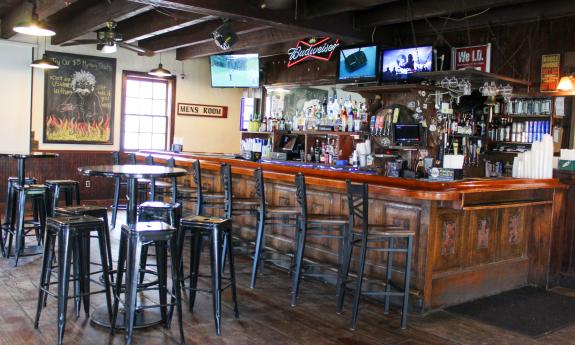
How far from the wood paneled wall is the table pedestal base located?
5425mm

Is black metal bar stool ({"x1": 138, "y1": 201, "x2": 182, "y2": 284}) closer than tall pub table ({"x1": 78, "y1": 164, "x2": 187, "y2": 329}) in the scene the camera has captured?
No

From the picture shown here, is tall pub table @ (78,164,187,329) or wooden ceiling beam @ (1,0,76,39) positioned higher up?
wooden ceiling beam @ (1,0,76,39)

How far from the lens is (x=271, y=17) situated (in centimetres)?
631

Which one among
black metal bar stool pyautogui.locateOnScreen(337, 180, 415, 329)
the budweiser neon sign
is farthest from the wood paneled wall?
black metal bar stool pyautogui.locateOnScreen(337, 180, 415, 329)

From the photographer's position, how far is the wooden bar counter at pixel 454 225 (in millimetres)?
4285

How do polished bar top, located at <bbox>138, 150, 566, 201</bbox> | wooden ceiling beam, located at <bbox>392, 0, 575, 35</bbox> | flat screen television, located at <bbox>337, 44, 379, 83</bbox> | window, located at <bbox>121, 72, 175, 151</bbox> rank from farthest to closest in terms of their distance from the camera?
window, located at <bbox>121, 72, 175, 151</bbox>
flat screen television, located at <bbox>337, 44, 379, 83</bbox>
wooden ceiling beam, located at <bbox>392, 0, 575, 35</bbox>
polished bar top, located at <bbox>138, 150, 566, 201</bbox>

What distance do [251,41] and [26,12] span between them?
3.02m

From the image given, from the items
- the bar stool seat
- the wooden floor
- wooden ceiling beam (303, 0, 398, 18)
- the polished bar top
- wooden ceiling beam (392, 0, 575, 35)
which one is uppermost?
wooden ceiling beam (392, 0, 575, 35)

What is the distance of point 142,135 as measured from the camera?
9.94 m

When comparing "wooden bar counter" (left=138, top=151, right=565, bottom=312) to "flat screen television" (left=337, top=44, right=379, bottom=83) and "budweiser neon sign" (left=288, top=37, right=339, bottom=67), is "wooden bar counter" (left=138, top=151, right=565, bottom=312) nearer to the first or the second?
"flat screen television" (left=337, top=44, right=379, bottom=83)

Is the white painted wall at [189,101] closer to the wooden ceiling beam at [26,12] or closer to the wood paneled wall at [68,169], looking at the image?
the wood paneled wall at [68,169]

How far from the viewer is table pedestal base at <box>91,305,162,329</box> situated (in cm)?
375

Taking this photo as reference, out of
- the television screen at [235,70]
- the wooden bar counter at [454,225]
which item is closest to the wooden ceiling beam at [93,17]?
the television screen at [235,70]

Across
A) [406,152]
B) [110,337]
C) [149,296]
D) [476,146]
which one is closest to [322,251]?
[149,296]
